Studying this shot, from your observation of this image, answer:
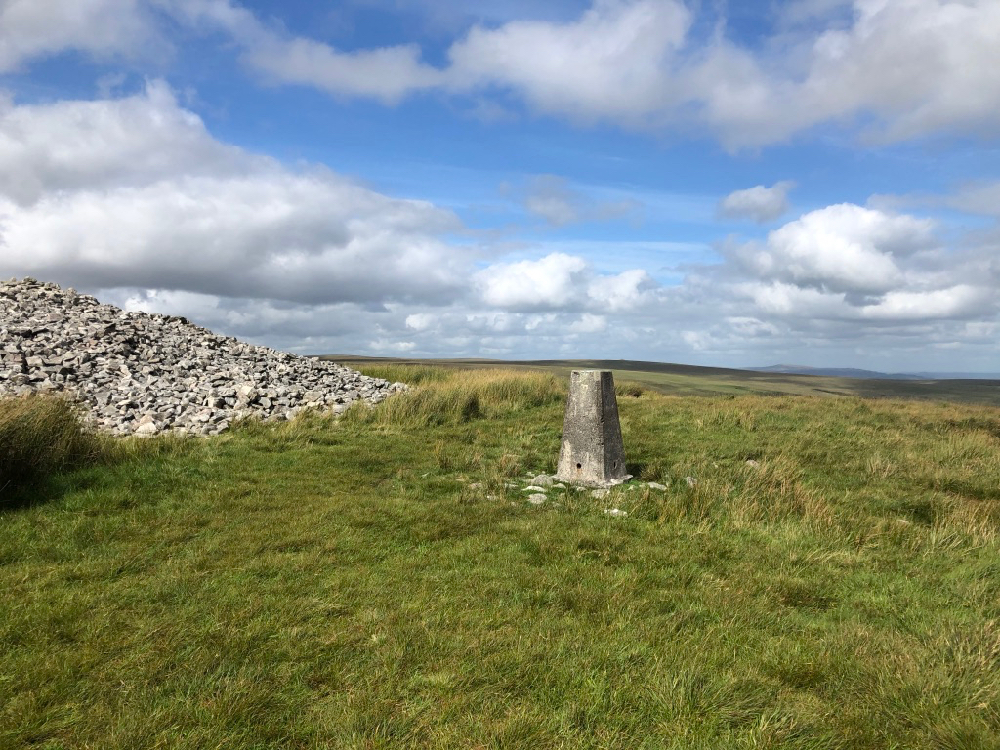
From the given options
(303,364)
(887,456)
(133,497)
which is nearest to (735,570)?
(133,497)

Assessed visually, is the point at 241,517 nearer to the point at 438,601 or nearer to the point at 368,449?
the point at 438,601

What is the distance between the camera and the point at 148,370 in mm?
15852

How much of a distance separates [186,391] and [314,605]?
39.1 ft

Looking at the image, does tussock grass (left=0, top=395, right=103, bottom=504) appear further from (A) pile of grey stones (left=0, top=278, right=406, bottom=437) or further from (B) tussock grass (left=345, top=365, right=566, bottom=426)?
(B) tussock grass (left=345, top=365, right=566, bottom=426)

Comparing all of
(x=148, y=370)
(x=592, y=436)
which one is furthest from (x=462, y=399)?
(x=148, y=370)

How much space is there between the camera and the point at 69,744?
10.4 ft

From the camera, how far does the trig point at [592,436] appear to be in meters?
9.07

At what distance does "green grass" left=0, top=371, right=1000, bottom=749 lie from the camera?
3404 millimetres

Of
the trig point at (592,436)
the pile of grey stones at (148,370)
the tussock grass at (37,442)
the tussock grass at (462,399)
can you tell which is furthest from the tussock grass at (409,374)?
the tussock grass at (37,442)

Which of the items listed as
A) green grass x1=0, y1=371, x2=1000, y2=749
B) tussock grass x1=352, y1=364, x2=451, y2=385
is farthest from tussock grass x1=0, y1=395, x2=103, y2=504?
tussock grass x1=352, y1=364, x2=451, y2=385

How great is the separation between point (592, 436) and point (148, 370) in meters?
12.9

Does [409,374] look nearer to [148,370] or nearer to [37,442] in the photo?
[148,370]

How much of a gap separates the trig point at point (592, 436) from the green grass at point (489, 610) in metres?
0.74

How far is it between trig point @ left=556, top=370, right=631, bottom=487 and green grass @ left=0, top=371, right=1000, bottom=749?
0.74 m
